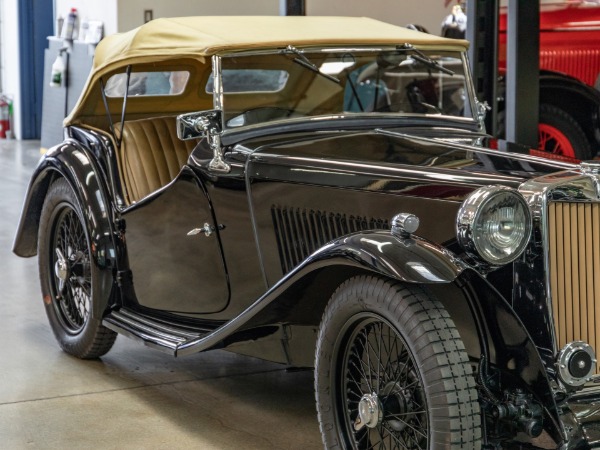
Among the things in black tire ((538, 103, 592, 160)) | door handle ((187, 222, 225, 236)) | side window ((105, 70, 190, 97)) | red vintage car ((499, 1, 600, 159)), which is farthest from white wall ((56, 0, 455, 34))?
door handle ((187, 222, 225, 236))

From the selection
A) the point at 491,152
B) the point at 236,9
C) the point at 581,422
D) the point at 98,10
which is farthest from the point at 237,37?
the point at 98,10

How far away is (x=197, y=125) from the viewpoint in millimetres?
3340

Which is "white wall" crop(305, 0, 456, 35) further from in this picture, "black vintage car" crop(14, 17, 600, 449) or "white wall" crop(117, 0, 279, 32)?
"black vintage car" crop(14, 17, 600, 449)

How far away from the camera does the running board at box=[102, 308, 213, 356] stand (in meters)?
3.42

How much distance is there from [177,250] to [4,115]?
11.2m

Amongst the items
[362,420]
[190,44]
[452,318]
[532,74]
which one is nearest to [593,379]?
[452,318]

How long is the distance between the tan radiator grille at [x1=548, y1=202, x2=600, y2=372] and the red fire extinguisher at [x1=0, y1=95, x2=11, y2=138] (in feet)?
41.0

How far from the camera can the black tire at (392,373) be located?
2.38 metres

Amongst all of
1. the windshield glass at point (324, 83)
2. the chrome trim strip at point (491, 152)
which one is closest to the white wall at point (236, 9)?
the windshield glass at point (324, 83)

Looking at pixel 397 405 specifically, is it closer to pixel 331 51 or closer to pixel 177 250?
pixel 177 250

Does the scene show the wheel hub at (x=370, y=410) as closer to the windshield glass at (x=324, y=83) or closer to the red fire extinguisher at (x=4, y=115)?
the windshield glass at (x=324, y=83)

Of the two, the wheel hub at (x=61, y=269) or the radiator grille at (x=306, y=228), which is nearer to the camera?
the radiator grille at (x=306, y=228)

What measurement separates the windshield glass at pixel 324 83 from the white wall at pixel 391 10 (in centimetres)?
706

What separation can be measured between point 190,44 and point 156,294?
975mm
